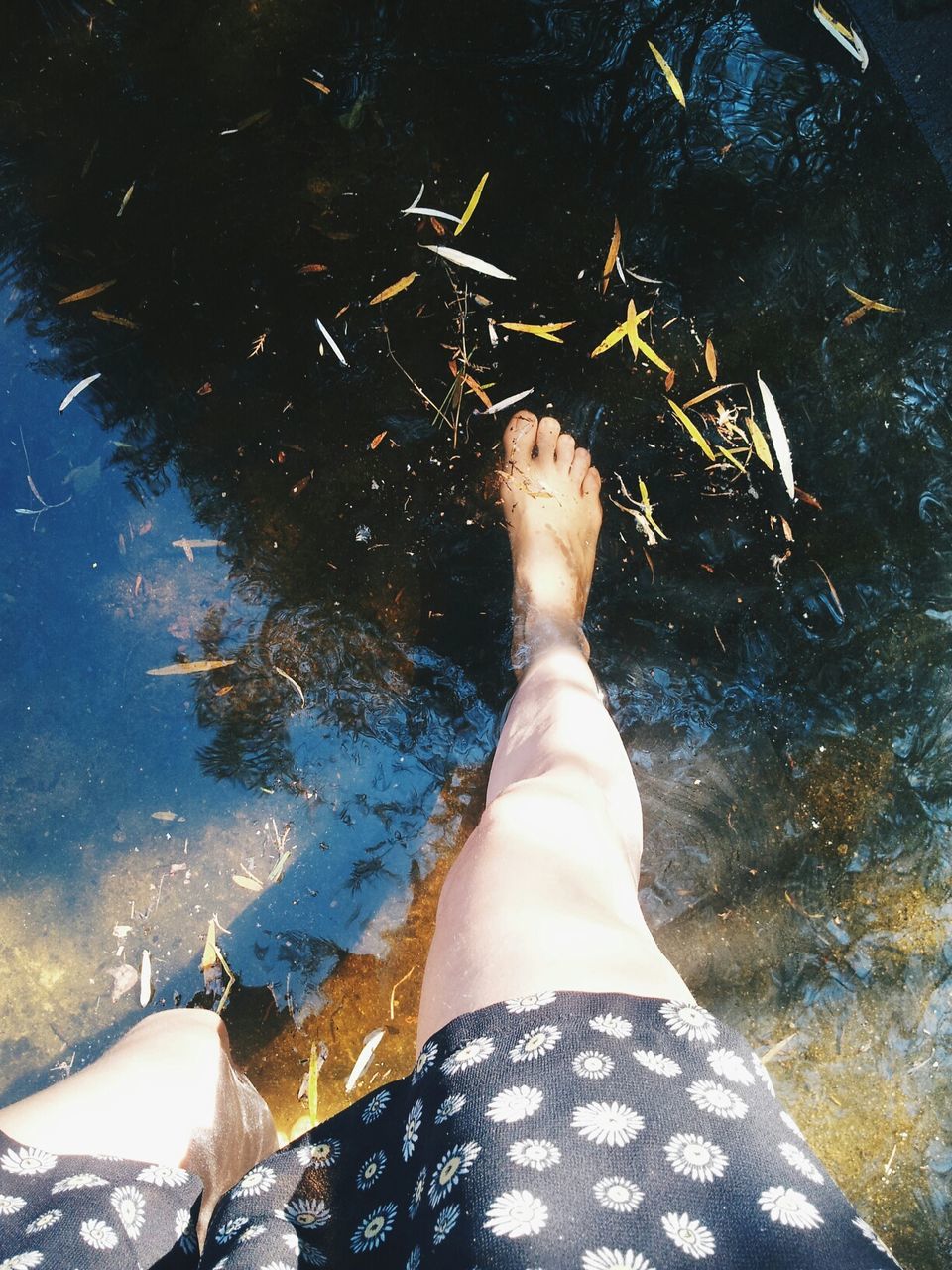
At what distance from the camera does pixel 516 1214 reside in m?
0.84

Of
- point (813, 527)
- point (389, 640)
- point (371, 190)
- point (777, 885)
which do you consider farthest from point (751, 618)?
point (371, 190)

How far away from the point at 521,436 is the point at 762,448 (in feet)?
1.98

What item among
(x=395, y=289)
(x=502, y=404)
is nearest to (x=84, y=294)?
(x=395, y=289)

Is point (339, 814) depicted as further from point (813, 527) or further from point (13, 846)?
point (813, 527)

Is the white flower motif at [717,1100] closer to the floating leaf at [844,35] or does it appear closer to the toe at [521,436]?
the toe at [521,436]

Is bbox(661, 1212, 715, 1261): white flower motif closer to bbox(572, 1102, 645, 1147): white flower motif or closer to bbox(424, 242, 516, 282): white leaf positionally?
bbox(572, 1102, 645, 1147): white flower motif

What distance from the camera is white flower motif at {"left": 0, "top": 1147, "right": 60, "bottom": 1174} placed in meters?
1.06

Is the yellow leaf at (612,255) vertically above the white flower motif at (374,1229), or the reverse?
the yellow leaf at (612,255)

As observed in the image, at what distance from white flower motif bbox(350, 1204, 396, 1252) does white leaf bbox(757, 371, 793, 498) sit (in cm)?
174

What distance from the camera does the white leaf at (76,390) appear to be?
2.05 meters

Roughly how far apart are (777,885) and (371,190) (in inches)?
77.6

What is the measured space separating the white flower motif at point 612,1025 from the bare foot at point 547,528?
1.14 meters

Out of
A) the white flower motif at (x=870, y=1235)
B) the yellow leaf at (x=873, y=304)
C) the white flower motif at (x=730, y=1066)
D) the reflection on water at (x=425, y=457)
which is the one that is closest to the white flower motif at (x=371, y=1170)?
the white flower motif at (x=730, y=1066)

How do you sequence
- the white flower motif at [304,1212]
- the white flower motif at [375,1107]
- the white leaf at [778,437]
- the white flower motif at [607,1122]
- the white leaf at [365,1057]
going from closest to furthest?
1. the white flower motif at [607,1122]
2. the white flower motif at [304,1212]
3. the white flower motif at [375,1107]
4. the white leaf at [365,1057]
5. the white leaf at [778,437]
